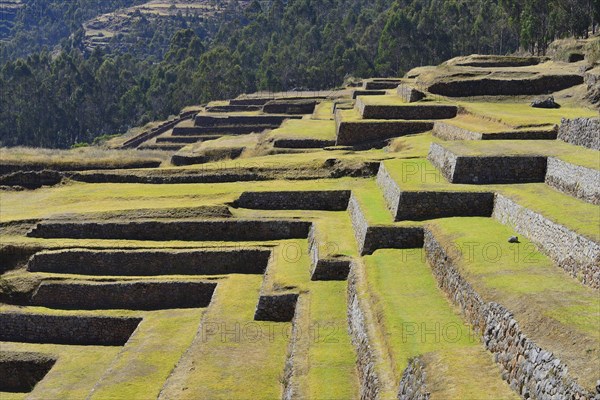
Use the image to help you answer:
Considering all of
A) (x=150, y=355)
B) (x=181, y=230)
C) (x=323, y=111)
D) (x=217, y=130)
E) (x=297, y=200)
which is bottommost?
(x=217, y=130)

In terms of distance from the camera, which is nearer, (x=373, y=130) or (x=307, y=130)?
(x=373, y=130)

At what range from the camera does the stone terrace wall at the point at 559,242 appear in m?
14.5

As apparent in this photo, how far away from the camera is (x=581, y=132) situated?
2450 cm

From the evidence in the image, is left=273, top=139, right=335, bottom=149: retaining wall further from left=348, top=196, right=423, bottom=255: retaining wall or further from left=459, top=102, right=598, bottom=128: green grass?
left=348, top=196, right=423, bottom=255: retaining wall

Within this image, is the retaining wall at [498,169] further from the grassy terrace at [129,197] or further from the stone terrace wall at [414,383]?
the stone terrace wall at [414,383]

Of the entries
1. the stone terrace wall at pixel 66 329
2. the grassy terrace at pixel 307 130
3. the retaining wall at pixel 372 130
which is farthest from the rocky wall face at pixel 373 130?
the stone terrace wall at pixel 66 329

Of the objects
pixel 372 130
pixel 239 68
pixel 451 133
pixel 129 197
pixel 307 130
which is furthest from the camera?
pixel 239 68

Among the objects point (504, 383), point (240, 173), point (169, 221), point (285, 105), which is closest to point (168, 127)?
point (285, 105)

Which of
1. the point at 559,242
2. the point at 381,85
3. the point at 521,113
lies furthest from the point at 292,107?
the point at 559,242

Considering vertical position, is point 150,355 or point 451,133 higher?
point 451,133

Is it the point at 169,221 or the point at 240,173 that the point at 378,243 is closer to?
the point at 169,221

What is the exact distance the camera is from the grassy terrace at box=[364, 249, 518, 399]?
11.9m

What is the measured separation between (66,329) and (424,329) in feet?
43.9

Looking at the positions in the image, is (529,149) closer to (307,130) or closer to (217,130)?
(307,130)
